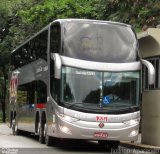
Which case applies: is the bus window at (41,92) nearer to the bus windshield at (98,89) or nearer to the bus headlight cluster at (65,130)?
the bus windshield at (98,89)

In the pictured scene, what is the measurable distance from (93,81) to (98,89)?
0.29 metres

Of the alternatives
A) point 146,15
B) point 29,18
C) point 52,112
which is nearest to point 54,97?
point 52,112

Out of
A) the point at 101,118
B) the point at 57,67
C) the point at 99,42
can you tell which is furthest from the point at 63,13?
the point at 101,118

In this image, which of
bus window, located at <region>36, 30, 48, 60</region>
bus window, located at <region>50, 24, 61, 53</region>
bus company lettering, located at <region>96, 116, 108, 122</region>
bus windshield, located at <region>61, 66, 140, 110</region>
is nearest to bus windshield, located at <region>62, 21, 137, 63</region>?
bus window, located at <region>50, 24, 61, 53</region>

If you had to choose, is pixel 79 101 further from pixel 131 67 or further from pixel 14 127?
pixel 14 127

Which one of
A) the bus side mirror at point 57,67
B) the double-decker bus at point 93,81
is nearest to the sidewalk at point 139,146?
the double-decker bus at point 93,81

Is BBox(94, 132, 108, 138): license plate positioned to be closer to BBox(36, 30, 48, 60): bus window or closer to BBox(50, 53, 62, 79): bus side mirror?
BBox(50, 53, 62, 79): bus side mirror

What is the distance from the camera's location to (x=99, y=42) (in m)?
17.2

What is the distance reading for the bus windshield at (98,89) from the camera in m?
16.6

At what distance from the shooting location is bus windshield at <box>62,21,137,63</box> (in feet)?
55.5

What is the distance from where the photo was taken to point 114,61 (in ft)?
55.6

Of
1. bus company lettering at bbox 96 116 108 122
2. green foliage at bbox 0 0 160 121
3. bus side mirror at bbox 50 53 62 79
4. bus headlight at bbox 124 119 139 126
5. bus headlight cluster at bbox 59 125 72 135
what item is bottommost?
bus headlight cluster at bbox 59 125 72 135

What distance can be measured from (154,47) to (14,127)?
10.8 m

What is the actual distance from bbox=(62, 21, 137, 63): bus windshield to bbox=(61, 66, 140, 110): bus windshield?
490mm
